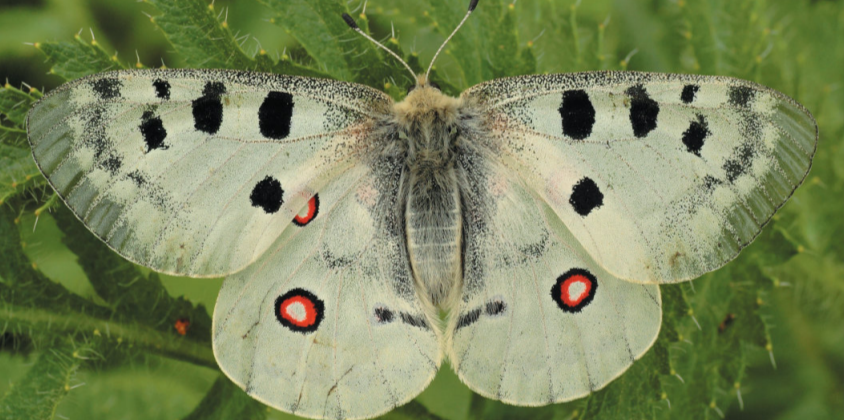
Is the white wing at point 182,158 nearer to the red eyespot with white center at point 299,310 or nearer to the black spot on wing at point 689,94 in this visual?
the red eyespot with white center at point 299,310

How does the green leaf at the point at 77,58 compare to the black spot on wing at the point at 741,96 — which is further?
the green leaf at the point at 77,58

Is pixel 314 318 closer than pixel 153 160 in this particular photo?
No

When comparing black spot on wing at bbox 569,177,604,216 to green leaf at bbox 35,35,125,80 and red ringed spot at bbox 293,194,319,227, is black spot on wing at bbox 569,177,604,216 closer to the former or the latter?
red ringed spot at bbox 293,194,319,227

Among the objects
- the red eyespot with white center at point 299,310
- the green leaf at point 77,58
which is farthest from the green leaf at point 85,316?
the red eyespot with white center at point 299,310

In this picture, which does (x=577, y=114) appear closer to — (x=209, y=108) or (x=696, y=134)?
(x=696, y=134)

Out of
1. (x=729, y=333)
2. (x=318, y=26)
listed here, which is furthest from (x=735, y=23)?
(x=318, y=26)

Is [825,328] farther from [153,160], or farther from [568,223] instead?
[153,160]

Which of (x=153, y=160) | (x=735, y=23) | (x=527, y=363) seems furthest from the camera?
(x=735, y=23)
